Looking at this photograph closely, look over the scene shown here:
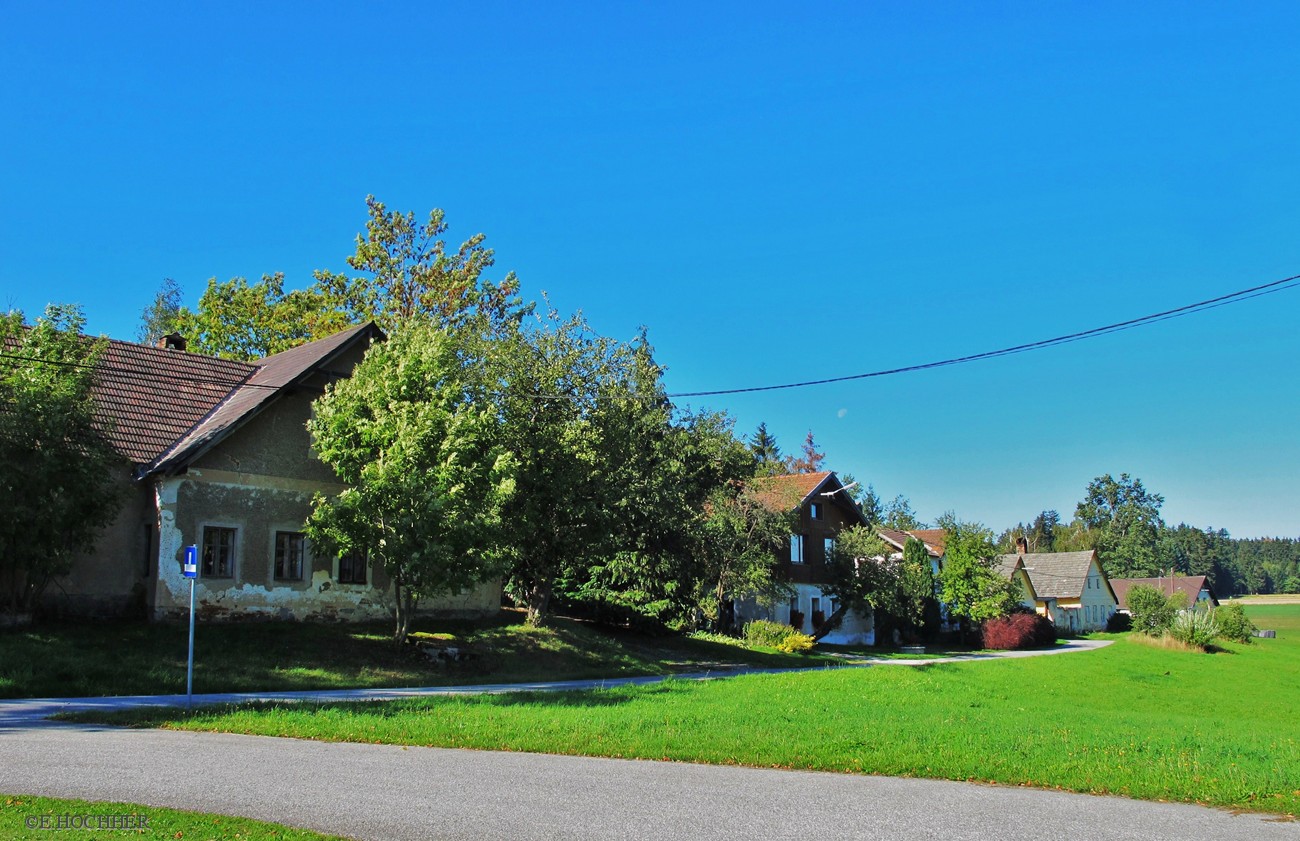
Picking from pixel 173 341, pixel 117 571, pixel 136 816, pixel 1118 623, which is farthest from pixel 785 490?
→ pixel 1118 623

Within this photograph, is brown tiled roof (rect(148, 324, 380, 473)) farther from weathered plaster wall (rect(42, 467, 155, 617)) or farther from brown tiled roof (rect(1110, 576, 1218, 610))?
brown tiled roof (rect(1110, 576, 1218, 610))

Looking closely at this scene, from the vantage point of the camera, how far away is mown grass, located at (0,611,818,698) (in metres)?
18.7

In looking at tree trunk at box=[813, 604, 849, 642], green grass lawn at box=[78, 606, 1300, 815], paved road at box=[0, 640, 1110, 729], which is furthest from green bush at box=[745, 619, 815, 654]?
paved road at box=[0, 640, 1110, 729]

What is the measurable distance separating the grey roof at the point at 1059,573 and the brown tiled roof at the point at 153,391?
222 ft

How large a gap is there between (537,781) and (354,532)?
47.5ft

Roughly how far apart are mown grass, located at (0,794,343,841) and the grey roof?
80.7 m

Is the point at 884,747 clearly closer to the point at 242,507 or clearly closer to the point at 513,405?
the point at 513,405

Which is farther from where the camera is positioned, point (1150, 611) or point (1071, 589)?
point (1071, 589)

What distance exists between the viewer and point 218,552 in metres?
26.0

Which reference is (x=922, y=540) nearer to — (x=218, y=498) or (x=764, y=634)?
(x=764, y=634)

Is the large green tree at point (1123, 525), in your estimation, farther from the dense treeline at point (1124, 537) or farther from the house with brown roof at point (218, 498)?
the house with brown roof at point (218, 498)

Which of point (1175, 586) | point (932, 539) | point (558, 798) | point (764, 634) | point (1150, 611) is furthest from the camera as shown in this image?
point (1175, 586)

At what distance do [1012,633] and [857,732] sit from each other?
42576mm

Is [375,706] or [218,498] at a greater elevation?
[218,498]
